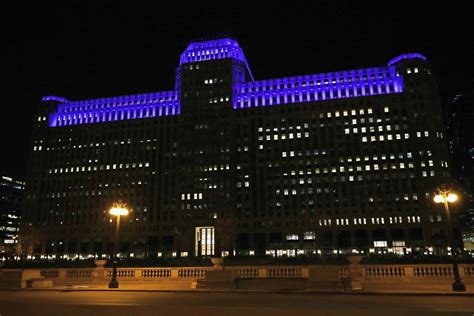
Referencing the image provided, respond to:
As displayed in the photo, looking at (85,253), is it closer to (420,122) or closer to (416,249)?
(416,249)

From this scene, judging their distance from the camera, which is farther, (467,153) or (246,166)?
(467,153)

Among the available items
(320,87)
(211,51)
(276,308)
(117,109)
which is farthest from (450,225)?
(117,109)

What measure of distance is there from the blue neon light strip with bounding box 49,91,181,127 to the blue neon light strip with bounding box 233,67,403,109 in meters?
28.2

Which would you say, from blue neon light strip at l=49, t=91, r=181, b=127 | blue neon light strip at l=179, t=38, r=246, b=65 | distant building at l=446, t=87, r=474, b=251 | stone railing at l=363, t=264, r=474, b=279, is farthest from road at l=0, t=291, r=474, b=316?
distant building at l=446, t=87, r=474, b=251

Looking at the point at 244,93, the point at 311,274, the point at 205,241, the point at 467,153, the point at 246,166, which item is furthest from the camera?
the point at 467,153

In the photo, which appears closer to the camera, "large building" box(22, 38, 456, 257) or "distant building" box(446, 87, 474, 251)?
"large building" box(22, 38, 456, 257)

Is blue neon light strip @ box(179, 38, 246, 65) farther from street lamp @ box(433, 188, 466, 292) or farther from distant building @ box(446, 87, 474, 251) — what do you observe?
street lamp @ box(433, 188, 466, 292)

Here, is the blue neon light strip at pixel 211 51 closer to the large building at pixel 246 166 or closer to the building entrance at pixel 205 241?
the large building at pixel 246 166

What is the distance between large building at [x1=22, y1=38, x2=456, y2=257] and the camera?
400 feet

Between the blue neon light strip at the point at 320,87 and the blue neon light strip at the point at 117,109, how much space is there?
28.2m

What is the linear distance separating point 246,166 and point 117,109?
5855cm

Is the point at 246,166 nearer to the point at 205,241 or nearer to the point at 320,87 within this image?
the point at 205,241

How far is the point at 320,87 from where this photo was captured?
136 metres

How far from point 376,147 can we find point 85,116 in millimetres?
111970
